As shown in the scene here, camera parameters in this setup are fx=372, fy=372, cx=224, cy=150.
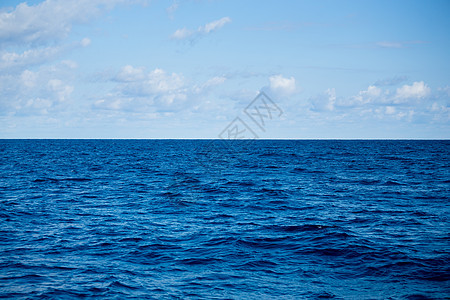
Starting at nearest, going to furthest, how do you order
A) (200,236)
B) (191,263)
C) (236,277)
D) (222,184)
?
(236,277)
(191,263)
(200,236)
(222,184)

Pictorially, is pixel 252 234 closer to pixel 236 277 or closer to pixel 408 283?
pixel 236 277

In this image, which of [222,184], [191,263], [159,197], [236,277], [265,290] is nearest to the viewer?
[265,290]

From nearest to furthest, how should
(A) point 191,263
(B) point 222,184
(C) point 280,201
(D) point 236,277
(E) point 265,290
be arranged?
(E) point 265,290 → (D) point 236,277 → (A) point 191,263 → (C) point 280,201 → (B) point 222,184

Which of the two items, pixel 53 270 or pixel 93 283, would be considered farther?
pixel 53 270

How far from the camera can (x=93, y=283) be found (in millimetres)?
11055

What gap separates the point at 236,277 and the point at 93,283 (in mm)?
4328

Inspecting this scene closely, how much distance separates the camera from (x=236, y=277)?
1178cm

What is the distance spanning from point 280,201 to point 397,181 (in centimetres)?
1606

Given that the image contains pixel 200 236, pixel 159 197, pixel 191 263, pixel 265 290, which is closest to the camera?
pixel 265 290

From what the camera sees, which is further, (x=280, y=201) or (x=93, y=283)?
(x=280, y=201)

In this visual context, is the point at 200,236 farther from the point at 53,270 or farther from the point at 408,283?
the point at 408,283

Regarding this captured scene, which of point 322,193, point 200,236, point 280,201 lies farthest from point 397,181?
point 200,236

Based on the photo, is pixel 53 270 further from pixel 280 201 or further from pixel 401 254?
pixel 280 201

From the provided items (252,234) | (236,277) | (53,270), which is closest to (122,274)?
(53,270)
